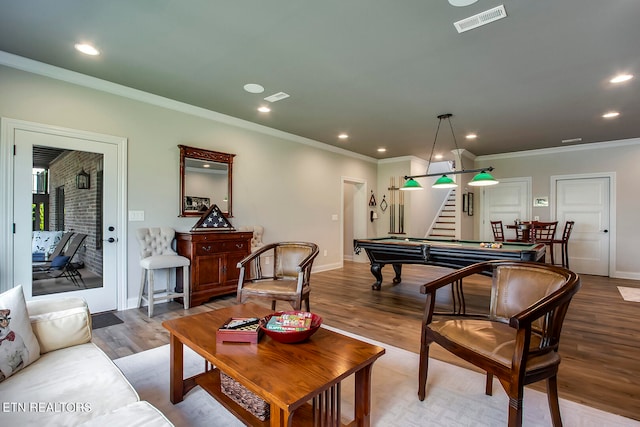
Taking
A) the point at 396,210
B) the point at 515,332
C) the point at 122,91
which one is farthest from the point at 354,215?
the point at 515,332

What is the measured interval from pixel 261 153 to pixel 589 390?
189 inches

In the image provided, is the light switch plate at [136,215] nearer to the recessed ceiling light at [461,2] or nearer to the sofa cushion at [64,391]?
the sofa cushion at [64,391]

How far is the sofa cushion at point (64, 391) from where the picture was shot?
1092 mm

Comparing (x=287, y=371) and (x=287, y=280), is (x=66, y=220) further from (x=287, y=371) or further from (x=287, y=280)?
(x=287, y=371)

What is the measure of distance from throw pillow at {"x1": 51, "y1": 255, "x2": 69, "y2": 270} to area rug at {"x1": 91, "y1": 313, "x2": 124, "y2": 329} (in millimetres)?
656

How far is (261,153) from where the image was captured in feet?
17.4

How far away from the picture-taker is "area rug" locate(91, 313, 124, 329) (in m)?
3.20

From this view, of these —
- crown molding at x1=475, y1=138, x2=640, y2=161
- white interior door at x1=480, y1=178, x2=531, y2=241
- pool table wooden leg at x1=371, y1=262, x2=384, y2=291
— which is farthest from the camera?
white interior door at x1=480, y1=178, x2=531, y2=241

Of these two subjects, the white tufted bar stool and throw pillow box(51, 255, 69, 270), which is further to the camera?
the white tufted bar stool

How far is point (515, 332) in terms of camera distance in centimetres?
178

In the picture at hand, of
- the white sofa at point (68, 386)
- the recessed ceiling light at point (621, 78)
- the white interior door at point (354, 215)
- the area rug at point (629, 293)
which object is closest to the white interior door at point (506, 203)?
the area rug at point (629, 293)

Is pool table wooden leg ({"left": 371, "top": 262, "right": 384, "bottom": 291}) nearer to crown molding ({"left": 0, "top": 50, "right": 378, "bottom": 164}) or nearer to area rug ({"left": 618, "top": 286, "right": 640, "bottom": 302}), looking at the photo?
crown molding ({"left": 0, "top": 50, "right": 378, "bottom": 164})

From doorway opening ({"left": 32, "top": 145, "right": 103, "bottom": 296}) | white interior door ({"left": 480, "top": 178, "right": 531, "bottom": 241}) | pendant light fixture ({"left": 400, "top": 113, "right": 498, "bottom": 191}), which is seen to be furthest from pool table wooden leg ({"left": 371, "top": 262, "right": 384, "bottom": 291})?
white interior door ({"left": 480, "top": 178, "right": 531, "bottom": 241})

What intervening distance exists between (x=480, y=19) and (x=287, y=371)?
2767mm
